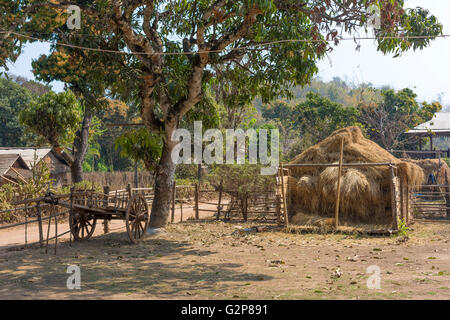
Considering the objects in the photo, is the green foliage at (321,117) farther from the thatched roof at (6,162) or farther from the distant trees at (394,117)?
the thatched roof at (6,162)

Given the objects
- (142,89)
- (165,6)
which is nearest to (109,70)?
(142,89)

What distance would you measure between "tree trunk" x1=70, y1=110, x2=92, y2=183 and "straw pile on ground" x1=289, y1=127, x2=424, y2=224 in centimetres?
1090

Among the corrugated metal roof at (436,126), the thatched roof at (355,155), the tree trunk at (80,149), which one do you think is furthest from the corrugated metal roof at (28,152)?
the corrugated metal roof at (436,126)

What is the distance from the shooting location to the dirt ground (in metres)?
6.10

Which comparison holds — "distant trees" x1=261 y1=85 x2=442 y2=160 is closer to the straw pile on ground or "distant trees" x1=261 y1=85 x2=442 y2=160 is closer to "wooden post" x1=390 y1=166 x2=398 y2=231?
the straw pile on ground

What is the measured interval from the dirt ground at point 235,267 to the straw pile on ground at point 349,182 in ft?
3.60

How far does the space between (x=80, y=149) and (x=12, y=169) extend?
10.5ft

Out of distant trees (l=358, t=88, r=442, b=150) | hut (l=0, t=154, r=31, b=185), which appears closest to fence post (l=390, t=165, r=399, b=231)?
hut (l=0, t=154, r=31, b=185)

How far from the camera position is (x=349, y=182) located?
40.9 feet

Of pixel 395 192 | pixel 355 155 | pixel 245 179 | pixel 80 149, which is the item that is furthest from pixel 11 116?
pixel 395 192

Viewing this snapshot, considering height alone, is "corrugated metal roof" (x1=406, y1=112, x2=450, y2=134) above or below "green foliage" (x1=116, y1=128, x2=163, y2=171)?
above

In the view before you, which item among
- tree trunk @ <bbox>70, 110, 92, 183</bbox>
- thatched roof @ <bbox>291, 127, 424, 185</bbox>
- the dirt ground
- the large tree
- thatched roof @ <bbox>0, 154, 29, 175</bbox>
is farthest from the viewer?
tree trunk @ <bbox>70, 110, 92, 183</bbox>

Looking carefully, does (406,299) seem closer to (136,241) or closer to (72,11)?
(136,241)

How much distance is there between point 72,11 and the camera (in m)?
10.4
